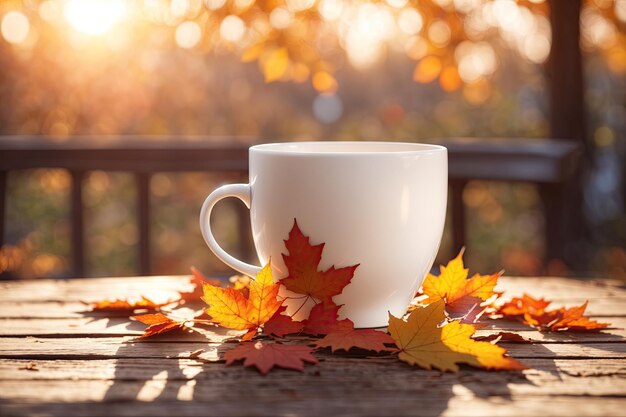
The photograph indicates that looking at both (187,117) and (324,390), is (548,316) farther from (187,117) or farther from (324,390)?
(187,117)

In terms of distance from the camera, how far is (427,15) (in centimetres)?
276

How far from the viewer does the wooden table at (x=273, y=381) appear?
521mm

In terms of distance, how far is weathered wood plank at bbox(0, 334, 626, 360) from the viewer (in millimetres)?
672

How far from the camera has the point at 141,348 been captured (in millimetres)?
695

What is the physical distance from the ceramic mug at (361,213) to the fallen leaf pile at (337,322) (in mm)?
17

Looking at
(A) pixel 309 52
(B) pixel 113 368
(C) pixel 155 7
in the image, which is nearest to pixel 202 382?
(B) pixel 113 368

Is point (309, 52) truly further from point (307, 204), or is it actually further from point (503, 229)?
point (503, 229)

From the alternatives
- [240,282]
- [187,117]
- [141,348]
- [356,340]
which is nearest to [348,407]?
[356,340]

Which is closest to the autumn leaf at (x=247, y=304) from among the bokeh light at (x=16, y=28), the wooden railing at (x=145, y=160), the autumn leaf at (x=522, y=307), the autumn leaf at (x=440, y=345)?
the autumn leaf at (x=440, y=345)

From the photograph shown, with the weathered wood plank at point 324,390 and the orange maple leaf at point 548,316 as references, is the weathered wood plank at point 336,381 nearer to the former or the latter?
the weathered wood plank at point 324,390

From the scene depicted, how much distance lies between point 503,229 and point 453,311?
4.01 m

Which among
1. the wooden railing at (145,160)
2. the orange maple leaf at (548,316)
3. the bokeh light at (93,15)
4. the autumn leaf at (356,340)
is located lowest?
the orange maple leaf at (548,316)

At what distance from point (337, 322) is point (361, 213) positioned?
0.39 ft

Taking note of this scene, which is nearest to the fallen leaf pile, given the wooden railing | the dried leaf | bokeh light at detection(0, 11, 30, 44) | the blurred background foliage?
the dried leaf
